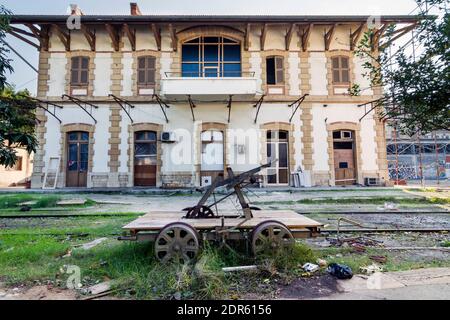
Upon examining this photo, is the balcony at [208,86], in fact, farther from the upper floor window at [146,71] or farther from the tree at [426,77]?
the tree at [426,77]

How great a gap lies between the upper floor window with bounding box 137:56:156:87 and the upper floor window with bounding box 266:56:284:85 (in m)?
6.28

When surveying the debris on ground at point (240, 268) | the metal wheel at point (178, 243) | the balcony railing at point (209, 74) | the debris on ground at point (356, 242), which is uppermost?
the balcony railing at point (209, 74)

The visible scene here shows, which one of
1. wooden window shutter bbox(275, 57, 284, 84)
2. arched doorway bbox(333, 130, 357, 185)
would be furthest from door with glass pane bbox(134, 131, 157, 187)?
arched doorway bbox(333, 130, 357, 185)

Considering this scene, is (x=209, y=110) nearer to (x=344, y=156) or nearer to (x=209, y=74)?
(x=209, y=74)

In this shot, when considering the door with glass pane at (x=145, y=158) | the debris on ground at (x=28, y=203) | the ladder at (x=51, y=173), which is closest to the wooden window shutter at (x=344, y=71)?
the door with glass pane at (x=145, y=158)

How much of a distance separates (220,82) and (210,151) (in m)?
3.57

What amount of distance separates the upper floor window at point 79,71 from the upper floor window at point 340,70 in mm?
13479

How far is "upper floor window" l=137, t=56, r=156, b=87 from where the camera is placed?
45.6 ft

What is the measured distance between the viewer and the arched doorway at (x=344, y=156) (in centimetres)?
1391

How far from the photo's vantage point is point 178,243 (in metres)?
3.38

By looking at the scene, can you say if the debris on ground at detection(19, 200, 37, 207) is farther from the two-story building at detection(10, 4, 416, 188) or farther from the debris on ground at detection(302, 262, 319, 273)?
the debris on ground at detection(302, 262, 319, 273)

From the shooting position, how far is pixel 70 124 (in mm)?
13516
